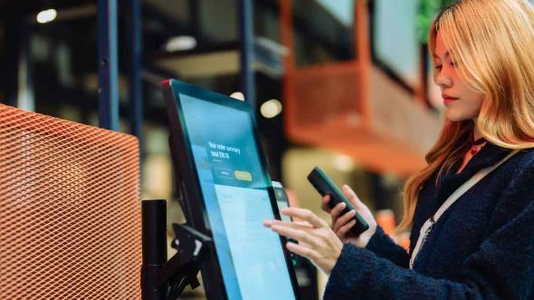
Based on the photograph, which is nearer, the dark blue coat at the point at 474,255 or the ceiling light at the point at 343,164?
the dark blue coat at the point at 474,255

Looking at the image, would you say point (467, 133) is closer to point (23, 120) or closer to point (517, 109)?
point (517, 109)

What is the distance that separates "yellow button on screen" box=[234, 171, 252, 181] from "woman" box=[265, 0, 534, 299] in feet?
0.42

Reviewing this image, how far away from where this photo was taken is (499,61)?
1.38 m

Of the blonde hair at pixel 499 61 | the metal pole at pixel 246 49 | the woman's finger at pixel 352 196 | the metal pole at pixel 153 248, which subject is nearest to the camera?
the metal pole at pixel 153 248

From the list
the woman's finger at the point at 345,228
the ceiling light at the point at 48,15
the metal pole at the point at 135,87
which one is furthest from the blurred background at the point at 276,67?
the woman's finger at the point at 345,228

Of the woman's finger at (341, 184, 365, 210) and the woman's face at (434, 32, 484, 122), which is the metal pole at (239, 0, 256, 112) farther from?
the woman's face at (434, 32, 484, 122)

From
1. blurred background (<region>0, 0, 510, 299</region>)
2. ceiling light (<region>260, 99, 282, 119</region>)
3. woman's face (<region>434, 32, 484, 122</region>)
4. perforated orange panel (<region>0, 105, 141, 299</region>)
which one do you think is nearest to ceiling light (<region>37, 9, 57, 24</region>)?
perforated orange panel (<region>0, 105, 141, 299</region>)

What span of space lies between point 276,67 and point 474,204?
3948 mm

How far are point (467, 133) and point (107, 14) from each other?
0.92 metres

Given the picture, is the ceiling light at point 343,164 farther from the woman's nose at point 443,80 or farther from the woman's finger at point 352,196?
the woman's nose at point 443,80

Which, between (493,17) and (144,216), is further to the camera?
(493,17)

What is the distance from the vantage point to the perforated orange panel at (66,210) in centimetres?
116

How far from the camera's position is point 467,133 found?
1701mm

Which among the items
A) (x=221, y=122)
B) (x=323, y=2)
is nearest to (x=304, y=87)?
(x=323, y=2)
